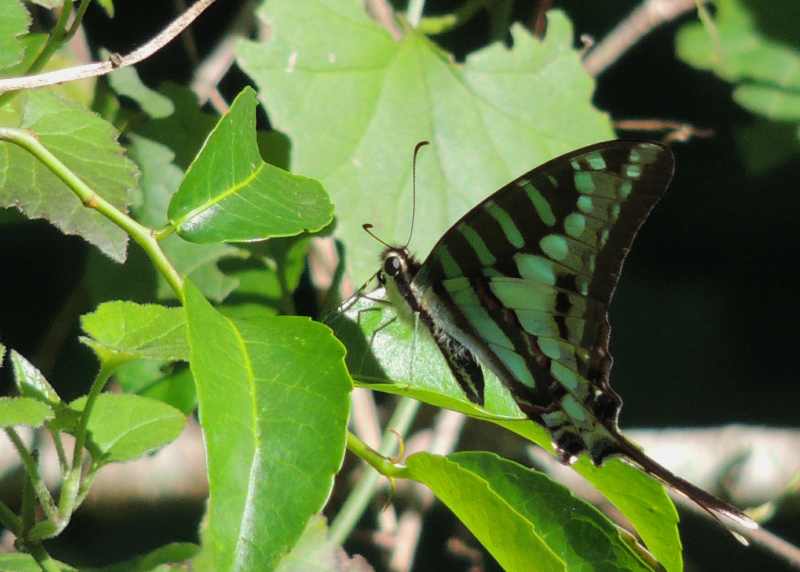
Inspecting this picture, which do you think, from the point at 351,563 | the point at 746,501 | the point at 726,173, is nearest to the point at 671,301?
the point at 726,173

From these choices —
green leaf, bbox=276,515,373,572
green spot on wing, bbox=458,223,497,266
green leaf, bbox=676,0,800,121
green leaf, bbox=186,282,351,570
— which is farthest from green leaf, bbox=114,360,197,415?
green leaf, bbox=676,0,800,121

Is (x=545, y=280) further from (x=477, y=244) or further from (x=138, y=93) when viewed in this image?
(x=138, y=93)

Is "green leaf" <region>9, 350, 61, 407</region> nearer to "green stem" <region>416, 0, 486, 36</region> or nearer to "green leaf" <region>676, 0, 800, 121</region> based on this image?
"green stem" <region>416, 0, 486, 36</region>

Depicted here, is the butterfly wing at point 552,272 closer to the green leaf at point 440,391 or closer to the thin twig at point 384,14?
the green leaf at point 440,391

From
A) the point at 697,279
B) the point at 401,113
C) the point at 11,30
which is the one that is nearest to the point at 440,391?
the point at 11,30

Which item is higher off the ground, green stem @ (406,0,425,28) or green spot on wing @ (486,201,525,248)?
green stem @ (406,0,425,28)
